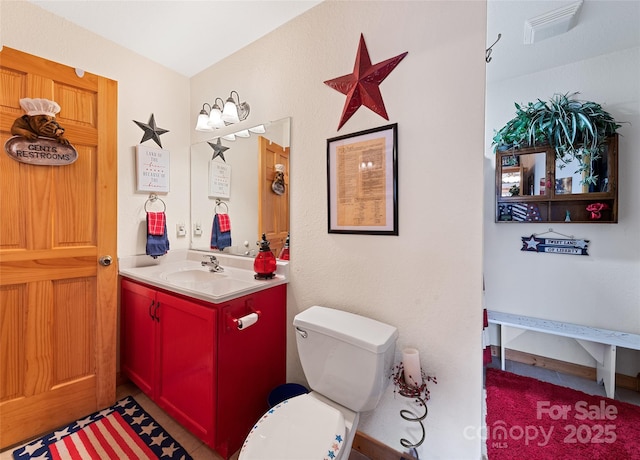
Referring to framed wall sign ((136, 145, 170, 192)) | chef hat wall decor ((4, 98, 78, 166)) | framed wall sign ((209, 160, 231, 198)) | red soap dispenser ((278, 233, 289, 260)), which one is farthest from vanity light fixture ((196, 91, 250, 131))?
red soap dispenser ((278, 233, 289, 260))

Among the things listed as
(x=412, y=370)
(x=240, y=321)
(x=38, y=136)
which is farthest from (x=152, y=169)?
(x=412, y=370)

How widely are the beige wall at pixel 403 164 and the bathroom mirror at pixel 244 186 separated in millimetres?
100

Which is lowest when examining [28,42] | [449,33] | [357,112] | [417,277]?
[417,277]

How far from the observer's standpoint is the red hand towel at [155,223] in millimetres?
1902

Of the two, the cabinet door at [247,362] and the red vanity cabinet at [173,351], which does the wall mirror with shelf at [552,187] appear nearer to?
the cabinet door at [247,362]

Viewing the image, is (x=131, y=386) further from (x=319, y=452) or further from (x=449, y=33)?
(x=449, y=33)

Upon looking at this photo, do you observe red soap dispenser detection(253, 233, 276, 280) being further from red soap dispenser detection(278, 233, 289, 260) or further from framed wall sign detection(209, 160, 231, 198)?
framed wall sign detection(209, 160, 231, 198)

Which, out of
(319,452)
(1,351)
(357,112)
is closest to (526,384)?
(319,452)

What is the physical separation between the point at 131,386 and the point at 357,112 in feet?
8.24

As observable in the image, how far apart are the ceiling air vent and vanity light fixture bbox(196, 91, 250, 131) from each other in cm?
185

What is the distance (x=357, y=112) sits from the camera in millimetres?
1336

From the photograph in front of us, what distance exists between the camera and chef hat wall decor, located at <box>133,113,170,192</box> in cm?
189

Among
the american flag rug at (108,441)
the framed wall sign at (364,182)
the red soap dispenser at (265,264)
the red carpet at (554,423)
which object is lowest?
the american flag rug at (108,441)

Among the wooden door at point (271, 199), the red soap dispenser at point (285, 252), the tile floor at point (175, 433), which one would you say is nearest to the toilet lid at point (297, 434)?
the tile floor at point (175, 433)
